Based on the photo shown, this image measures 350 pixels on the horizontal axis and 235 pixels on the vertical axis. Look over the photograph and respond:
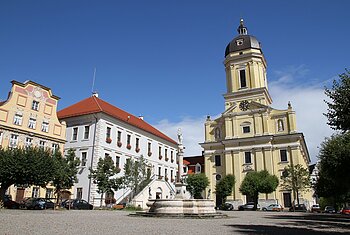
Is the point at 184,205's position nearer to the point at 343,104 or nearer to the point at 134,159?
the point at 343,104

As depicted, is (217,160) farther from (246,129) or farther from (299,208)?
(299,208)

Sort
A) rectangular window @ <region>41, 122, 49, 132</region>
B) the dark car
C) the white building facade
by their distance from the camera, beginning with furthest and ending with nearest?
the white building facade → rectangular window @ <region>41, 122, 49, 132</region> → the dark car

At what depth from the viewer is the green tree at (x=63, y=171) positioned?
30748 mm

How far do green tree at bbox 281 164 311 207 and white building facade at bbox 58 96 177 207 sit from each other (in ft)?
59.3

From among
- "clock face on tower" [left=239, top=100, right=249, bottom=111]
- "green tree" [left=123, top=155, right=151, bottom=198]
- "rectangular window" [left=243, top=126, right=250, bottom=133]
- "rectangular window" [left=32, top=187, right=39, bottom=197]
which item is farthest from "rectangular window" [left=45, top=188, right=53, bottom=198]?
"clock face on tower" [left=239, top=100, right=249, bottom=111]

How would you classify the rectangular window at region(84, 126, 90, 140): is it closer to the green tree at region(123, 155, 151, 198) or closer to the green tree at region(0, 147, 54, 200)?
the green tree at region(123, 155, 151, 198)

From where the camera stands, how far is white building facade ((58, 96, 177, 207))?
38838mm

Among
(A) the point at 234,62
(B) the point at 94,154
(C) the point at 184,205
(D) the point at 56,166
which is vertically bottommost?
(C) the point at 184,205

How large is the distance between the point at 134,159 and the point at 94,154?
833cm

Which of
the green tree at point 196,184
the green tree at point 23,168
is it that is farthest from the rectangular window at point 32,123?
the green tree at point 196,184

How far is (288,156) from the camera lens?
51.5 m

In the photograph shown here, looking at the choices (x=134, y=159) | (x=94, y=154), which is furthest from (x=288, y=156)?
(x=94, y=154)

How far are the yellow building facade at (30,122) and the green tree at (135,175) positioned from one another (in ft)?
28.4

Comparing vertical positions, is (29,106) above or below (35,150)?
above
